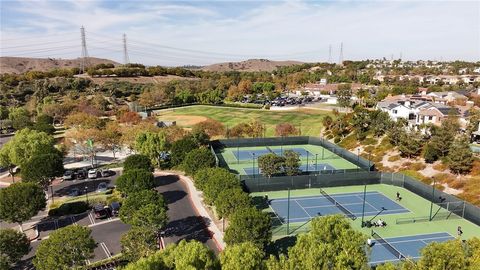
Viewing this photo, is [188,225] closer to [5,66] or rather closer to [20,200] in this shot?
[20,200]

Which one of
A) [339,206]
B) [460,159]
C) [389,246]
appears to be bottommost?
[339,206]

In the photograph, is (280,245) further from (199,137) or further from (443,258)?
(199,137)

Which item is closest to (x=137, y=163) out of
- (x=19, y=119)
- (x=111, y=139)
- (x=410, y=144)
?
(x=111, y=139)

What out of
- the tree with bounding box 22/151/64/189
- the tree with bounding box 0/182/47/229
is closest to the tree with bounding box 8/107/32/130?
the tree with bounding box 22/151/64/189

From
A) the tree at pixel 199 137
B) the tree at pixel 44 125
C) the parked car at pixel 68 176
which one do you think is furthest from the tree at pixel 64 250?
the tree at pixel 44 125

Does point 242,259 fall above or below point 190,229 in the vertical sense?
above
